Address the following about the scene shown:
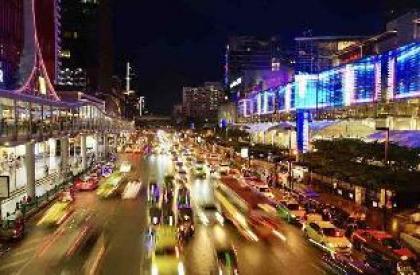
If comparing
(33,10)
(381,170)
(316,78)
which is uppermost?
(33,10)

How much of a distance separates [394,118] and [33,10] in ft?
162

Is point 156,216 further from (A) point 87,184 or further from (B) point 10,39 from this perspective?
(B) point 10,39

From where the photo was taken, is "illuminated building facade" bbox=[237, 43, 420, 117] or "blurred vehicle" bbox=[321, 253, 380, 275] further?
"illuminated building facade" bbox=[237, 43, 420, 117]

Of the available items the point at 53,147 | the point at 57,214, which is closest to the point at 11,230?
the point at 57,214

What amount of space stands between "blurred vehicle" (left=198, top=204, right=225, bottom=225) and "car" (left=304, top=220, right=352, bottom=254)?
7.49m

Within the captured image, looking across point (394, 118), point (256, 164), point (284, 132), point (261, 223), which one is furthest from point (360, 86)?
point (261, 223)

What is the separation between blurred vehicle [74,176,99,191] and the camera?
52.5 metres

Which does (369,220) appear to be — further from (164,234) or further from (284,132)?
(284,132)

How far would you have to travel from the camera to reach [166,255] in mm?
21938

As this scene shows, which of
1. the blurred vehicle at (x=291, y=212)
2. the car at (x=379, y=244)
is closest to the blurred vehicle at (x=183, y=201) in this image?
the blurred vehicle at (x=291, y=212)

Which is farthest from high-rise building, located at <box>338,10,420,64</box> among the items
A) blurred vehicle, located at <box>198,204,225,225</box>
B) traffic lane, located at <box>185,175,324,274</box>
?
traffic lane, located at <box>185,175,324,274</box>

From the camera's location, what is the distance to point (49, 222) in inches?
1362

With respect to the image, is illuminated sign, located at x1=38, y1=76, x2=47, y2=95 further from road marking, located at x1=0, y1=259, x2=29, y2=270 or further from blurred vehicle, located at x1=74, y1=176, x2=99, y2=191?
road marking, located at x1=0, y1=259, x2=29, y2=270

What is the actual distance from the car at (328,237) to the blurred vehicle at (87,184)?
90.6 feet
